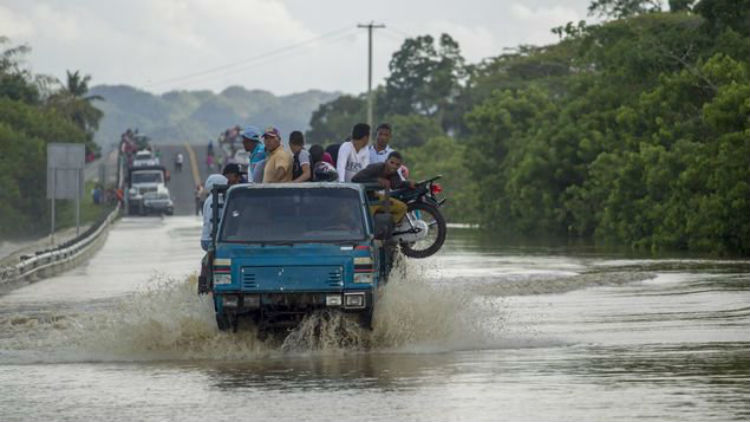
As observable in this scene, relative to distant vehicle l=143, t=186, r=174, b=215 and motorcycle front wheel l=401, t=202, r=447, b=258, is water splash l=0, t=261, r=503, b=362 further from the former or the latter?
distant vehicle l=143, t=186, r=174, b=215

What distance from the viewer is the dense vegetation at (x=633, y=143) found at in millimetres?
44656

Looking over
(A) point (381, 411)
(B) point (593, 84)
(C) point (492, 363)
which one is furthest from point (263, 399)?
(B) point (593, 84)

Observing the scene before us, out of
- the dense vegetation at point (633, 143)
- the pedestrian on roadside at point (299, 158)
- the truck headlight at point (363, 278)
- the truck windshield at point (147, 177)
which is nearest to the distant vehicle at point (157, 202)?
the truck windshield at point (147, 177)

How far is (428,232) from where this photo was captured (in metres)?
20.5

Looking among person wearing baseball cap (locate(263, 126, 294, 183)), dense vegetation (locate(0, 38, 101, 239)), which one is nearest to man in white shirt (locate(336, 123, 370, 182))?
person wearing baseball cap (locate(263, 126, 294, 183))

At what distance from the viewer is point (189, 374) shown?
15750 mm

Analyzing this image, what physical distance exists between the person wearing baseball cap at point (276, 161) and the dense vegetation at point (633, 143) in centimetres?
2500

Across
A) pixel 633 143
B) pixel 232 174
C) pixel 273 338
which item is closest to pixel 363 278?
pixel 273 338

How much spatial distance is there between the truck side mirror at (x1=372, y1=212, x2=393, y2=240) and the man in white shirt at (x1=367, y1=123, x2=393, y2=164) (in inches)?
102

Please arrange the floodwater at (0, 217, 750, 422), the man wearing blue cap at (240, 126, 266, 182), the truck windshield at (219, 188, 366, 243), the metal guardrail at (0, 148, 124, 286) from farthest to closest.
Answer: the metal guardrail at (0, 148, 124, 286), the man wearing blue cap at (240, 126, 266, 182), the truck windshield at (219, 188, 366, 243), the floodwater at (0, 217, 750, 422)

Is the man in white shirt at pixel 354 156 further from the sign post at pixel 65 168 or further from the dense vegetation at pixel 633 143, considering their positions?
the sign post at pixel 65 168

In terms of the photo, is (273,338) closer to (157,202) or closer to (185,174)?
(157,202)

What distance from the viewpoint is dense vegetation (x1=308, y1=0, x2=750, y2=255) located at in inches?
1758

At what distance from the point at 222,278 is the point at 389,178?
3.23 m
